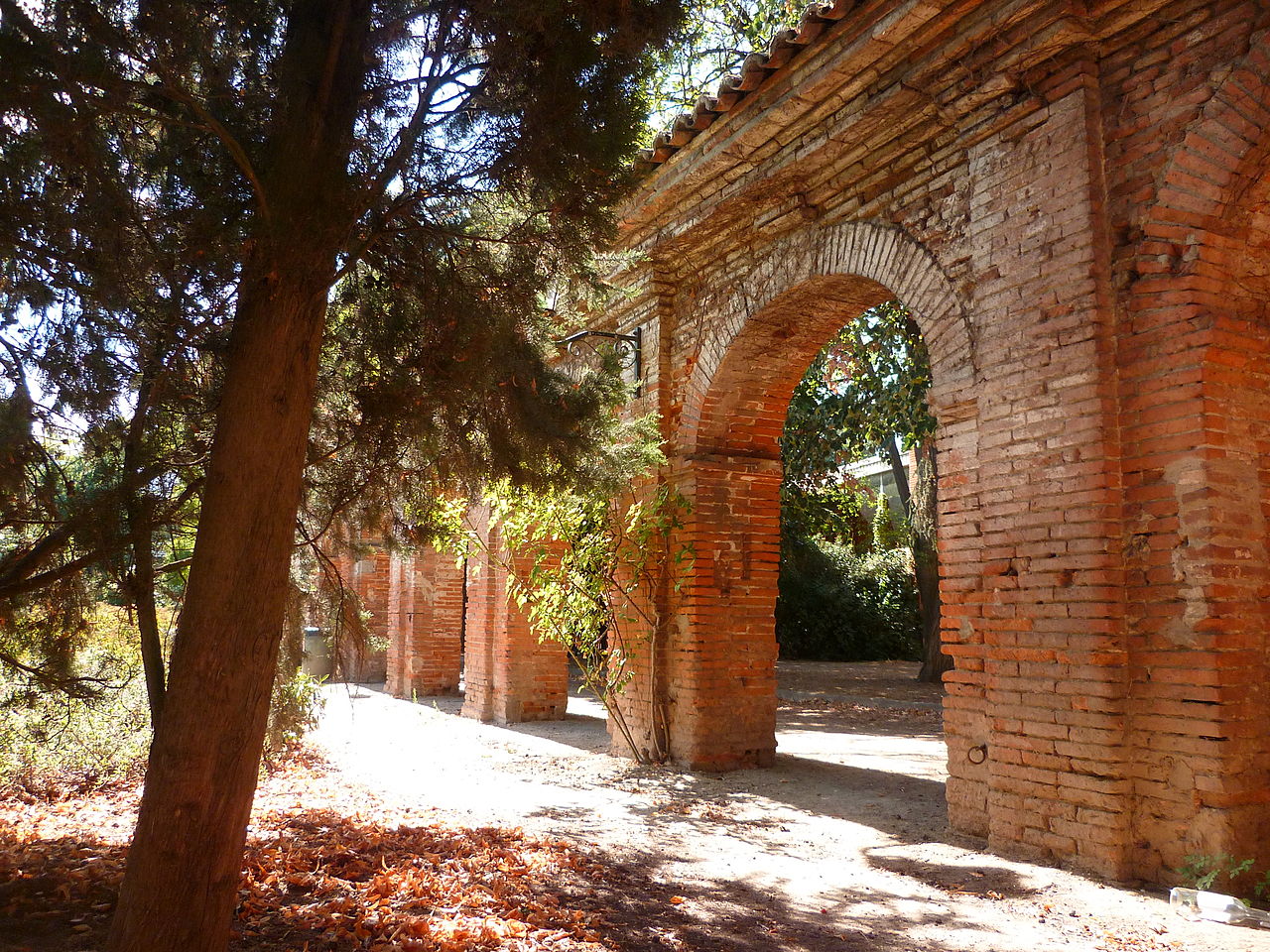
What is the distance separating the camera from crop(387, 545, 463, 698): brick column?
14711 mm

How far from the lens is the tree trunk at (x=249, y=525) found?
9.66 feet

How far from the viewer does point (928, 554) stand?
15086 millimetres

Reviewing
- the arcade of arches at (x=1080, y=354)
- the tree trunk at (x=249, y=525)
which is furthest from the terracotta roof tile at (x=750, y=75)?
the tree trunk at (x=249, y=525)

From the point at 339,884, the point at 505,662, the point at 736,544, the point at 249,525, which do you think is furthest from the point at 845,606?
the point at 249,525

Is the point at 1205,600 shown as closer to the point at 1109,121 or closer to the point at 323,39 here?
the point at 1109,121

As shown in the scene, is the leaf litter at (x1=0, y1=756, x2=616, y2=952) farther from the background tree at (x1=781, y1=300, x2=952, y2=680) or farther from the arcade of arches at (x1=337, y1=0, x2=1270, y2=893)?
the background tree at (x1=781, y1=300, x2=952, y2=680)

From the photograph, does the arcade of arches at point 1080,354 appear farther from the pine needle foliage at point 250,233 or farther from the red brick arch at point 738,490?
the pine needle foliage at point 250,233

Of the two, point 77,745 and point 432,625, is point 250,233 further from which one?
point 432,625

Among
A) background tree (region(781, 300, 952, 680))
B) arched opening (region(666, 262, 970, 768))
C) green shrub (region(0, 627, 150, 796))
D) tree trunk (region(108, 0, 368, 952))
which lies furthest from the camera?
background tree (region(781, 300, 952, 680))

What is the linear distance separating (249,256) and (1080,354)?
152 inches

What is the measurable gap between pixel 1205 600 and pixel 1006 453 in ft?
3.99

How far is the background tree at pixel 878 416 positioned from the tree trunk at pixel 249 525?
28.3ft

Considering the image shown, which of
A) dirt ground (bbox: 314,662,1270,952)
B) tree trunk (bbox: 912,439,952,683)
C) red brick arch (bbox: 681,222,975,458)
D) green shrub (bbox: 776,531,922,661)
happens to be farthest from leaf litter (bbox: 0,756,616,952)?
green shrub (bbox: 776,531,922,661)

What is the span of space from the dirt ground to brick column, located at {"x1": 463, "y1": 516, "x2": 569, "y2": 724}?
0.66 metres
